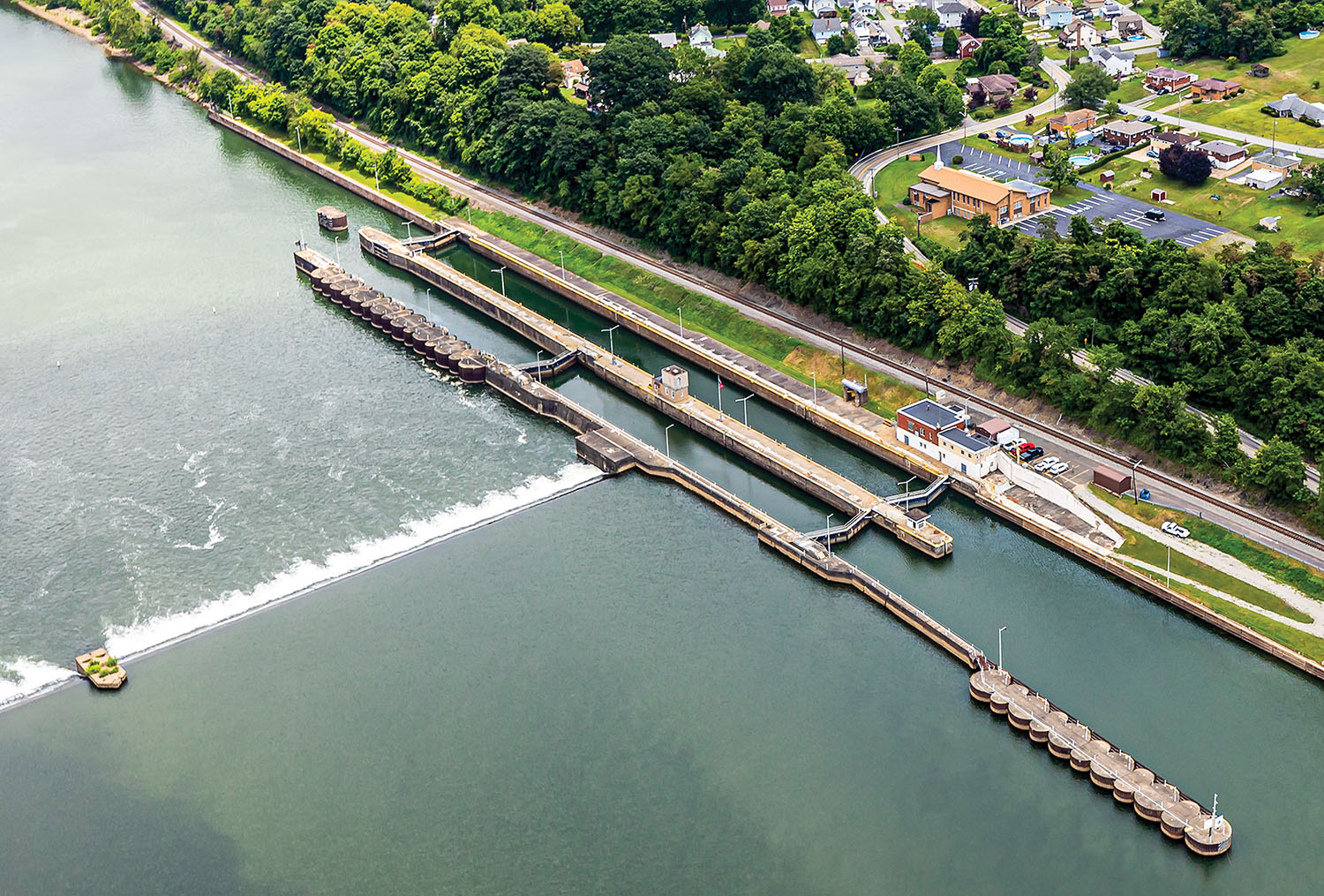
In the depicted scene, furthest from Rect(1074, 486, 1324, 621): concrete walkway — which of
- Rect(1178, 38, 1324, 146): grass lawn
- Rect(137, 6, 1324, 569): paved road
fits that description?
Rect(1178, 38, 1324, 146): grass lawn

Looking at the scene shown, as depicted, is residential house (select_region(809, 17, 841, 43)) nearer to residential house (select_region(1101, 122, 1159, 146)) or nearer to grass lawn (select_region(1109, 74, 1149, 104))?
grass lawn (select_region(1109, 74, 1149, 104))

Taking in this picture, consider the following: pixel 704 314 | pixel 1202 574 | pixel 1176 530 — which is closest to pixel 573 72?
pixel 704 314

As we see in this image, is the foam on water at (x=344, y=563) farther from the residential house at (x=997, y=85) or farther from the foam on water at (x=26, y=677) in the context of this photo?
the residential house at (x=997, y=85)

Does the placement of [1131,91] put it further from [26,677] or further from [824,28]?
[26,677]

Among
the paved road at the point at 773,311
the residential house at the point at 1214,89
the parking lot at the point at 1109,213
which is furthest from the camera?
the residential house at the point at 1214,89

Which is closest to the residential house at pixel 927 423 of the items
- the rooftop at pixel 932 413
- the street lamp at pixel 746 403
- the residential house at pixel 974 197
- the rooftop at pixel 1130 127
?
the rooftop at pixel 932 413
